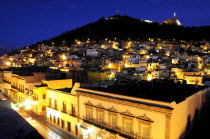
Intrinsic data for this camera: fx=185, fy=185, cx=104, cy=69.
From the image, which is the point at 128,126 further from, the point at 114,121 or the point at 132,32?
the point at 132,32

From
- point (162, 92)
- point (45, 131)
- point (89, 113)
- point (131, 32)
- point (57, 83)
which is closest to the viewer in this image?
point (162, 92)

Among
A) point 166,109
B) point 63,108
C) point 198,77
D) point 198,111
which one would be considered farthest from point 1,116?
point 198,77

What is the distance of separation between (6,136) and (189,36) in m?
164

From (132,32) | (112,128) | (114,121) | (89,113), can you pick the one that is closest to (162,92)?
(114,121)

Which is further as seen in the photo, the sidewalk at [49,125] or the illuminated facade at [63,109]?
the sidewalk at [49,125]

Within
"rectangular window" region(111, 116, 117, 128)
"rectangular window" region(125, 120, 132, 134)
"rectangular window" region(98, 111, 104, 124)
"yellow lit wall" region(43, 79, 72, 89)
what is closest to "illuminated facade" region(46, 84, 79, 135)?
"rectangular window" region(98, 111, 104, 124)

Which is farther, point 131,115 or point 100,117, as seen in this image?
point 100,117

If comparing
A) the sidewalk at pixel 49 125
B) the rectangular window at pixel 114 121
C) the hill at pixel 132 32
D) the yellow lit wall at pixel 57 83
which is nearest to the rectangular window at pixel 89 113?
the rectangular window at pixel 114 121

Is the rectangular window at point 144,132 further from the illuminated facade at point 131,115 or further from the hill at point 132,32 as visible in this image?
the hill at point 132,32

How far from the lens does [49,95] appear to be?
24828 millimetres

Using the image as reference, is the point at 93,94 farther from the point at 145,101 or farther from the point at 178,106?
the point at 178,106

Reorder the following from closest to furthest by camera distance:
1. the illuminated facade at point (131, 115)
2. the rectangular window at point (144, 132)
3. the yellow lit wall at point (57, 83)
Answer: the illuminated facade at point (131, 115)
the rectangular window at point (144, 132)
the yellow lit wall at point (57, 83)

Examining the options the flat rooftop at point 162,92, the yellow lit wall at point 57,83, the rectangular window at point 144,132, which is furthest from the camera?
the yellow lit wall at point 57,83

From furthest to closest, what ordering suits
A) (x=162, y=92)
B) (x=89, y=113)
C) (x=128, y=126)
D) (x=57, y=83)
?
(x=57, y=83) < (x=89, y=113) < (x=162, y=92) < (x=128, y=126)
